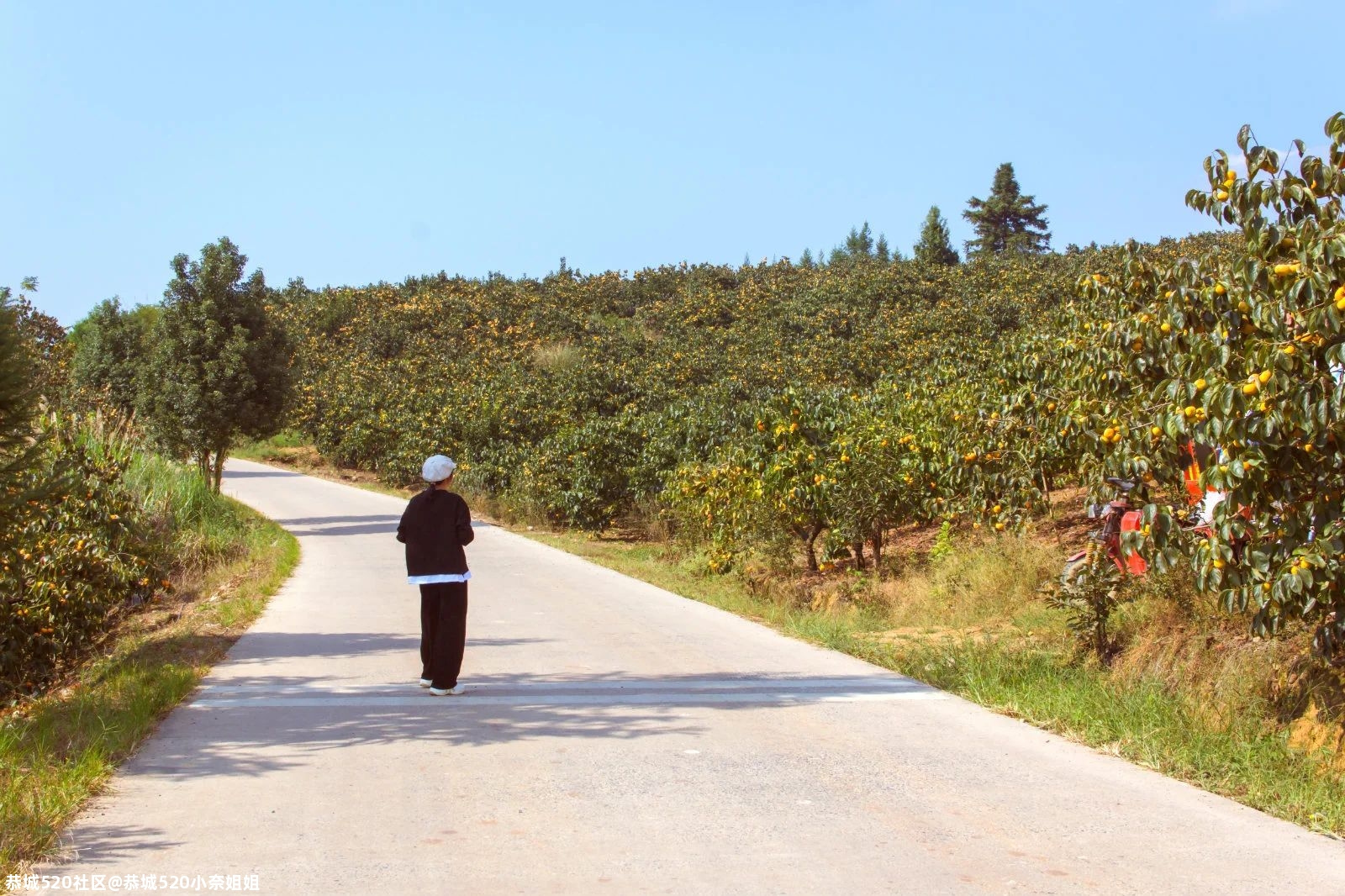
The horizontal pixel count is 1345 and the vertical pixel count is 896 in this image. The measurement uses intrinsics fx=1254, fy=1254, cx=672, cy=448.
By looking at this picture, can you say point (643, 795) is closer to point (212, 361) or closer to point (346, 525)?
point (346, 525)

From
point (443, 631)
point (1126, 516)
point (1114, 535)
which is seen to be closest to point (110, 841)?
point (443, 631)

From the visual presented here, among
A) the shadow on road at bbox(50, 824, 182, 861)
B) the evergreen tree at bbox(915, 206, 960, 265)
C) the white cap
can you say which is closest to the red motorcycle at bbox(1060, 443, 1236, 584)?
the white cap

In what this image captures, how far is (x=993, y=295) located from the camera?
3850 cm

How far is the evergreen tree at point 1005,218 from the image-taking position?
2657 inches

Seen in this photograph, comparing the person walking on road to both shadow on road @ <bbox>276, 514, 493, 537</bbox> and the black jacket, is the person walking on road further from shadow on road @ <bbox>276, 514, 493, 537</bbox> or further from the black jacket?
shadow on road @ <bbox>276, 514, 493, 537</bbox>

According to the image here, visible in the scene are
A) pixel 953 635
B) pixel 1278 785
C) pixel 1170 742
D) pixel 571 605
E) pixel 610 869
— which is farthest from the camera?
pixel 571 605

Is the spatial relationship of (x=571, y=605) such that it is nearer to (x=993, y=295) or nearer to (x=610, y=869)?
(x=610, y=869)

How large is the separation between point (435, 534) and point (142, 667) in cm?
275

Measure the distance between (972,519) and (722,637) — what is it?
4105mm

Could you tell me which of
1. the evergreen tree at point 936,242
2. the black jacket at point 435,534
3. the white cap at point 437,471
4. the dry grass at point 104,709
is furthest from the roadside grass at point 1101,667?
the evergreen tree at point 936,242

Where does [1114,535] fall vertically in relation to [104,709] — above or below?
above

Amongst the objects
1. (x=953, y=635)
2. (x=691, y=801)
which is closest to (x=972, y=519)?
(x=953, y=635)

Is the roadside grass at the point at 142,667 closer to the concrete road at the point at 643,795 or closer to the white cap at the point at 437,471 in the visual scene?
the concrete road at the point at 643,795

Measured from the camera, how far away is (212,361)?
26234 millimetres
